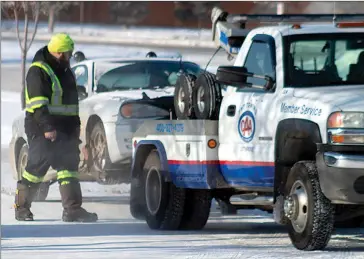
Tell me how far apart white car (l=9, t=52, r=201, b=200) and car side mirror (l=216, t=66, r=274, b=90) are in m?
2.50

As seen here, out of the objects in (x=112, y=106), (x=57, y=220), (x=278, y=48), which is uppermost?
(x=278, y=48)

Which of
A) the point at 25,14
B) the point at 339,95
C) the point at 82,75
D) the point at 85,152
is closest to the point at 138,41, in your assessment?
the point at 25,14

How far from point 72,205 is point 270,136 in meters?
2.74

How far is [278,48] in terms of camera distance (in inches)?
403

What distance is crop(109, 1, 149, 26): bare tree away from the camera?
60.9 metres

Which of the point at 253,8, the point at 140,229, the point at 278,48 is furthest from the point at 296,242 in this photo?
the point at 253,8

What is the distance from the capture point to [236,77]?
1004 centimetres

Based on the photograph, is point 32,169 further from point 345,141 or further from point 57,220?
point 345,141

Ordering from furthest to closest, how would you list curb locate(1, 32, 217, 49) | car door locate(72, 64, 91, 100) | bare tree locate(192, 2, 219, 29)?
curb locate(1, 32, 217, 49) → bare tree locate(192, 2, 219, 29) → car door locate(72, 64, 91, 100)

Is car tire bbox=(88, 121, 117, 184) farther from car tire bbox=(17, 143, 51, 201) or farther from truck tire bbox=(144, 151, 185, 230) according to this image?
truck tire bbox=(144, 151, 185, 230)

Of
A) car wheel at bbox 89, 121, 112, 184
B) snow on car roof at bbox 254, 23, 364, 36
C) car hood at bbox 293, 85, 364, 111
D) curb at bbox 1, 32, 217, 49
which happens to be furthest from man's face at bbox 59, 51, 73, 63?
curb at bbox 1, 32, 217, 49

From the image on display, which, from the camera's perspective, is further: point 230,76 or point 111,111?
point 111,111

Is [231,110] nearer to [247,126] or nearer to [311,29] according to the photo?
[247,126]

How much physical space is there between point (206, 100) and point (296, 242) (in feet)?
6.00
